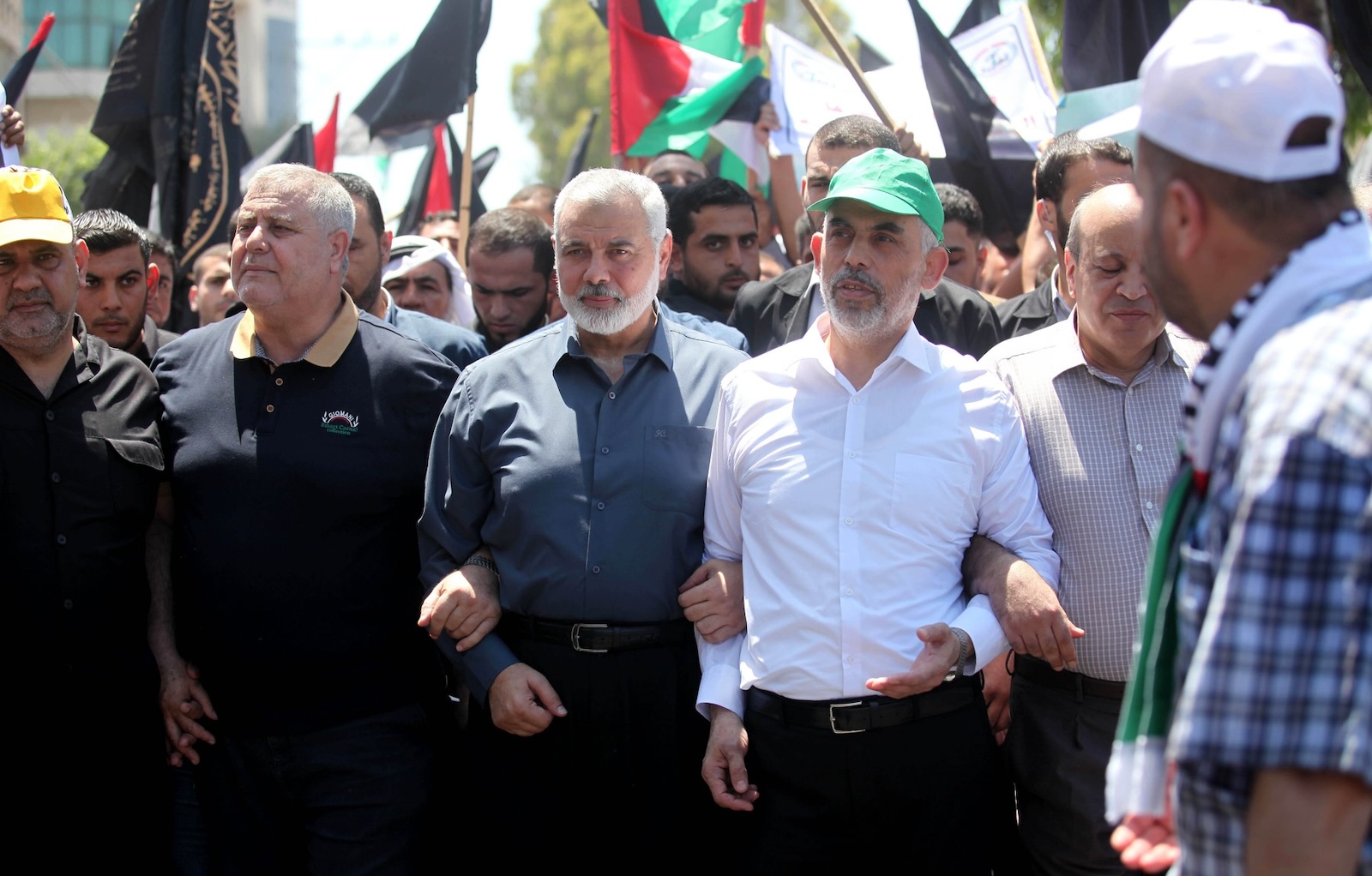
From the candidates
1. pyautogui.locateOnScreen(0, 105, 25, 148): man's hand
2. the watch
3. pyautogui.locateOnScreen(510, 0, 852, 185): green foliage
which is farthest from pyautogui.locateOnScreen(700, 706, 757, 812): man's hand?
pyautogui.locateOnScreen(510, 0, 852, 185): green foliage

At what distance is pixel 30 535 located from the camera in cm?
373

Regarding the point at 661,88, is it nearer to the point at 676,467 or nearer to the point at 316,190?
the point at 316,190

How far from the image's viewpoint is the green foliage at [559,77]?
167 feet

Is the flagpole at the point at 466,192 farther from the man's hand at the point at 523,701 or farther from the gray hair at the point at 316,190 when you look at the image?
the man's hand at the point at 523,701

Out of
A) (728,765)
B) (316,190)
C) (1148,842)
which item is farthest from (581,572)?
(1148,842)

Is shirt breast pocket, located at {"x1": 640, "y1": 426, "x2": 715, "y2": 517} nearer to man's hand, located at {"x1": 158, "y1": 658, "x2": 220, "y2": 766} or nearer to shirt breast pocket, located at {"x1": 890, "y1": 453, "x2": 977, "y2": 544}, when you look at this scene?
shirt breast pocket, located at {"x1": 890, "y1": 453, "x2": 977, "y2": 544}

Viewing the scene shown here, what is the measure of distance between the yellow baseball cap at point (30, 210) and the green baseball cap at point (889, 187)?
89.7 inches

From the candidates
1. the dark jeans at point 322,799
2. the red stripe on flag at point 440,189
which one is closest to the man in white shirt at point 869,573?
the dark jeans at point 322,799

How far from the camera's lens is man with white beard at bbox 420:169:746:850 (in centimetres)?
365

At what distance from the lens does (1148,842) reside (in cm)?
205

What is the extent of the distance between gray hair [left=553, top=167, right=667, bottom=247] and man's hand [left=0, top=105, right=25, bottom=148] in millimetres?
2307

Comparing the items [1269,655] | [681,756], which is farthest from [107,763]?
[1269,655]

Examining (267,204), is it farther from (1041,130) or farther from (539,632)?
(1041,130)

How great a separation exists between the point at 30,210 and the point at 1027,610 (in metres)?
3.11
